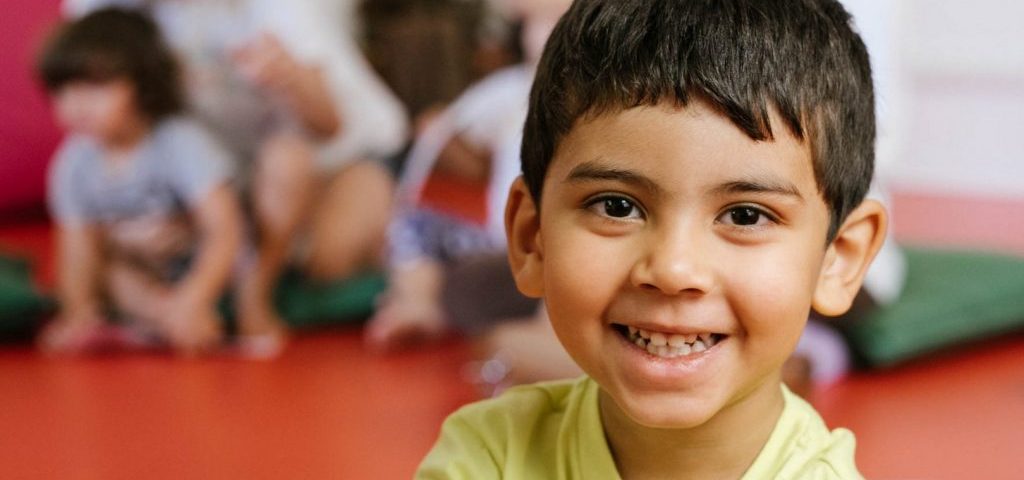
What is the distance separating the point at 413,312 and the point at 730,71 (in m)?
1.38

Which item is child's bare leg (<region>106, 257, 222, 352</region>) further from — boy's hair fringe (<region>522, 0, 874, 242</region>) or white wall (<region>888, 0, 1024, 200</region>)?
white wall (<region>888, 0, 1024, 200</region>)

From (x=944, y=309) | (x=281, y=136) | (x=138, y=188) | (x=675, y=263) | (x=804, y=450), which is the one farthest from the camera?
(x=281, y=136)

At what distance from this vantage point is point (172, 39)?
2297 mm

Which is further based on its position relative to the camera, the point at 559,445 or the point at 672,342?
the point at 559,445

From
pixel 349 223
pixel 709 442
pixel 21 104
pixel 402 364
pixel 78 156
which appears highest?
pixel 21 104

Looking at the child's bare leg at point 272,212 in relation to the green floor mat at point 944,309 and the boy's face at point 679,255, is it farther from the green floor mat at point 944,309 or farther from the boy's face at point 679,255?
the boy's face at point 679,255

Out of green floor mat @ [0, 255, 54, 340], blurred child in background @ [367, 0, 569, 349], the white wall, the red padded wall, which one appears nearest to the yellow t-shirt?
blurred child in background @ [367, 0, 569, 349]

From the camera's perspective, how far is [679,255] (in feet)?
2.70

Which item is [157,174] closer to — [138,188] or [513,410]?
[138,188]

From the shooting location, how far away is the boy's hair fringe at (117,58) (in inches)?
83.4

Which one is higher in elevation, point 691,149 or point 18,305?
point 691,149

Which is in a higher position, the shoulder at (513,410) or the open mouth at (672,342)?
the open mouth at (672,342)

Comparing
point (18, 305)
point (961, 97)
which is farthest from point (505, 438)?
point (961, 97)

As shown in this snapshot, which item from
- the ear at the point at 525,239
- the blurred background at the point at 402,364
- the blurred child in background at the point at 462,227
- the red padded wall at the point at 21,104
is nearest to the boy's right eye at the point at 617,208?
the ear at the point at 525,239
